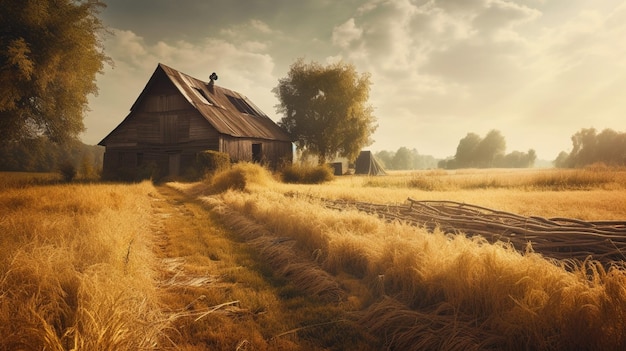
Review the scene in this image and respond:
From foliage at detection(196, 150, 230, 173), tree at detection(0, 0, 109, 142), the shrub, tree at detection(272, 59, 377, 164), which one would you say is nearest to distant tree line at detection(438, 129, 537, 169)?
tree at detection(272, 59, 377, 164)

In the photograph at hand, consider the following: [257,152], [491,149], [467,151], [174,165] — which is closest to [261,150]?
Answer: [257,152]

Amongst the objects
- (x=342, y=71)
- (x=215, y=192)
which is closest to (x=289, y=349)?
(x=215, y=192)

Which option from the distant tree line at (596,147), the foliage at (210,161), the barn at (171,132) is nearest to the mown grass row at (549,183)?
the barn at (171,132)

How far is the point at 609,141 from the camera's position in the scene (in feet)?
134

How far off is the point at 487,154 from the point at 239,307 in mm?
85287

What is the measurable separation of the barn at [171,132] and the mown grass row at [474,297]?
1872 cm

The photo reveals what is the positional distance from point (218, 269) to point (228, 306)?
117 centimetres

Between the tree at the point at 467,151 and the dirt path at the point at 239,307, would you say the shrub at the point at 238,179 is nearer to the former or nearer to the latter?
the dirt path at the point at 239,307

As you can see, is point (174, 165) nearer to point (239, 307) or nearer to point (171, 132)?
point (171, 132)

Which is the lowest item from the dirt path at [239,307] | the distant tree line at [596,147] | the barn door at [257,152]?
the dirt path at [239,307]

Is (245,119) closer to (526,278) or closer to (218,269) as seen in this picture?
(218,269)

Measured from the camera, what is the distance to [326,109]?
97.4 ft

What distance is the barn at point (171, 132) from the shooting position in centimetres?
2098

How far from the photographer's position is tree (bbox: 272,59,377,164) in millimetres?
29094
